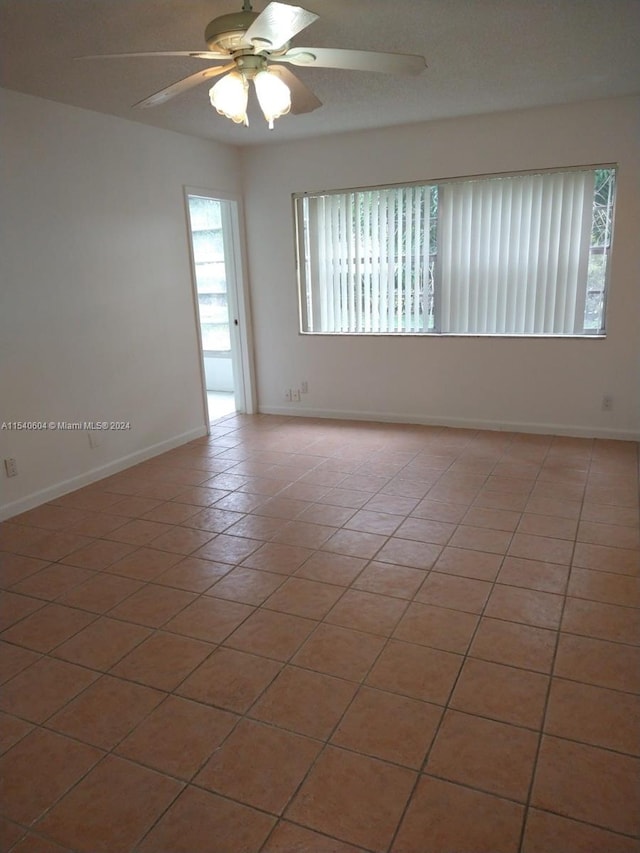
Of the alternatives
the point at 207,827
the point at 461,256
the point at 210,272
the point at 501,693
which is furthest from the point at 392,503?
the point at 210,272

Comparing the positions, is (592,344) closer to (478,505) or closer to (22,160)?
(478,505)

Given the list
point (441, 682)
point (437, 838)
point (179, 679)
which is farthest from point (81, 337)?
point (437, 838)

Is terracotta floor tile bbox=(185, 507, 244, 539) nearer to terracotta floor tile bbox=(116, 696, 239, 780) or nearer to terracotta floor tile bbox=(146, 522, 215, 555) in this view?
terracotta floor tile bbox=(146, 522, 215, 555)

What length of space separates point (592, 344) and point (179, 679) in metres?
3.88

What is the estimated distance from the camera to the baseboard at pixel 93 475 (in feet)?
12.1

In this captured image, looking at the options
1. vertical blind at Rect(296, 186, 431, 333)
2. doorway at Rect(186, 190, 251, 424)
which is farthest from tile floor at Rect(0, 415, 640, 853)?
doorway at Rect(186, 190, 251, 424)

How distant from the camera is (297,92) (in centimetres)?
253

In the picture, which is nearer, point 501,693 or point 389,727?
point 389,727

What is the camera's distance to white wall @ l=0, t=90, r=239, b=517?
11.7 ft

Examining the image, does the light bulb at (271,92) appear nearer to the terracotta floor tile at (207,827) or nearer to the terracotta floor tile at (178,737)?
the terracotta floor tile at (178,737)

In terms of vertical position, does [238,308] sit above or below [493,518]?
above

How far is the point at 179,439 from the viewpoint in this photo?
502 cm

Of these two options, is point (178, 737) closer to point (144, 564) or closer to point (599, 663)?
point (144, 564)

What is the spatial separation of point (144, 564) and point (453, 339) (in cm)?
321
